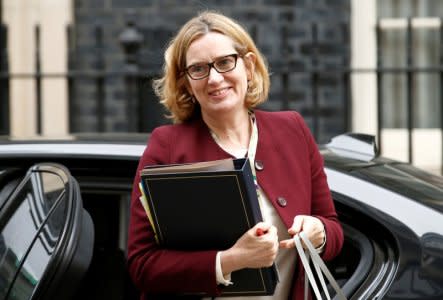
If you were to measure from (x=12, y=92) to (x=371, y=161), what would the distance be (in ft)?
18.0

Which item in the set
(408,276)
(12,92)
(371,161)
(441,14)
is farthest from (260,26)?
(408,276)

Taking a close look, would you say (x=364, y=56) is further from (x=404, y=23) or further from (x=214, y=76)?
(x=214, y=76)

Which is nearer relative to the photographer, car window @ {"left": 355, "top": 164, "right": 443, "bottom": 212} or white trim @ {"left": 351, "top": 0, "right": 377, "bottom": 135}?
car window @ {"left": 355, "top": 164, "right": 443, "bottom": 212}

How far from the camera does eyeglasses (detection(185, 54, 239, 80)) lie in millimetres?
2393

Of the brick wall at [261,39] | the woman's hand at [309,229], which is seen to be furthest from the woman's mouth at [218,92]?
the brick wall at [261,39]

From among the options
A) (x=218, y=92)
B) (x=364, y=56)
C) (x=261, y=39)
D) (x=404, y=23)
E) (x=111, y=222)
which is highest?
(x=404, y=23)

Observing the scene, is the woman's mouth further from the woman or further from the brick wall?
the brick wall

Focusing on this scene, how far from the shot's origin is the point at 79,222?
7.98ft

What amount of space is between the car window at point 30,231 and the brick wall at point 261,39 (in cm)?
534

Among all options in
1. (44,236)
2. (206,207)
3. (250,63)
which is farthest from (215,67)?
(44,236)

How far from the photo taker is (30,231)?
8.50 feet

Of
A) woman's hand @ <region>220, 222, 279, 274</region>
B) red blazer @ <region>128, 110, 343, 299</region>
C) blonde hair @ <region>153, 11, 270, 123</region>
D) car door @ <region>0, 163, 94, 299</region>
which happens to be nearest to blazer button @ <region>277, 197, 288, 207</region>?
red blazer @ <region>128, 110, 343, 299</region>

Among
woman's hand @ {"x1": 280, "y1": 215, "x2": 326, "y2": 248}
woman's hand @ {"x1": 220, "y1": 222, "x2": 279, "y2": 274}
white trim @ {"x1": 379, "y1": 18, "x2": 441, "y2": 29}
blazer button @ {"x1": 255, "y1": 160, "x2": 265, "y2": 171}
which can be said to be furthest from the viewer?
white trim @ {"x1": 379, "y1": 18, "x2": 441, "y2": 29}

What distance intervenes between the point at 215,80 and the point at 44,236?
0.57 metres
